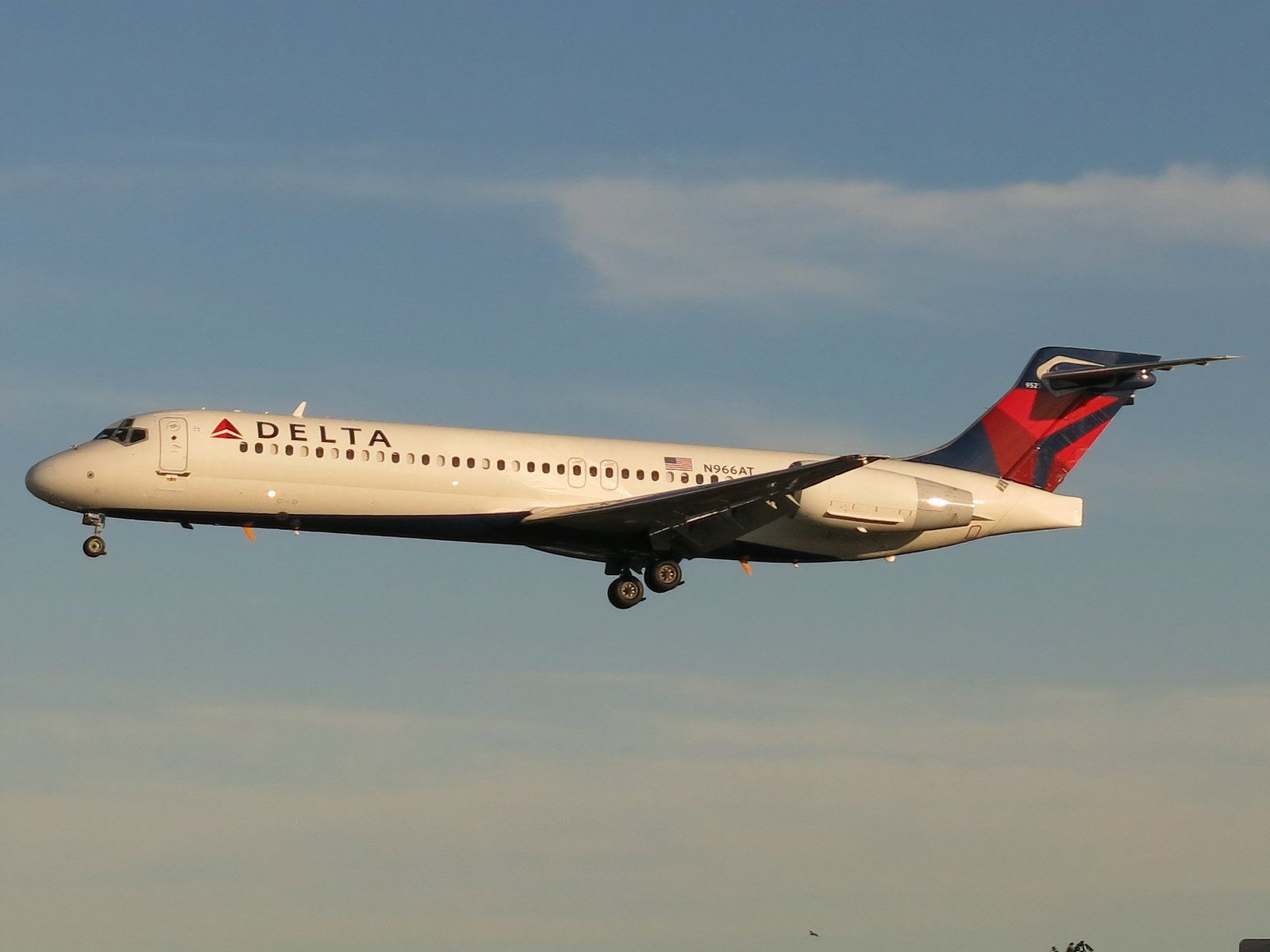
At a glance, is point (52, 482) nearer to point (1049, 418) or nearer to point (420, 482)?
point (420, 482)

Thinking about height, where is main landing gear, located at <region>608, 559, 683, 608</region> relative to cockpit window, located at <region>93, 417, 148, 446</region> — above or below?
below

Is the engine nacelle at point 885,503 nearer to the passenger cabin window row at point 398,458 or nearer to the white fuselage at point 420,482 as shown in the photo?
the white fuselage at point 420,482

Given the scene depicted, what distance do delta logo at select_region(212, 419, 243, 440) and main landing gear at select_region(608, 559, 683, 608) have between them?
856 cm

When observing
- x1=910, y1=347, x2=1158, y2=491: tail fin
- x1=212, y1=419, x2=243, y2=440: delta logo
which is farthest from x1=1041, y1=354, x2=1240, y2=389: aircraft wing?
x1=212, y1=419, x2=243, y2=440: delta logo

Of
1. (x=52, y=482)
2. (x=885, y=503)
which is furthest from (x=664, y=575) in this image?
(x=52, y=482)

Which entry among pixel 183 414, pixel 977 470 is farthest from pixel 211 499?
pixel 977 470

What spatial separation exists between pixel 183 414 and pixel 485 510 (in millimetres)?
5824

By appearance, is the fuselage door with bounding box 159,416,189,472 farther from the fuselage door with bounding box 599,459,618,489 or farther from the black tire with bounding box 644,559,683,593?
the black tire with bounding box 644,559,683,593

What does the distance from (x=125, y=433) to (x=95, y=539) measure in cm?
202

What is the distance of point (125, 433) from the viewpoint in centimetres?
3447

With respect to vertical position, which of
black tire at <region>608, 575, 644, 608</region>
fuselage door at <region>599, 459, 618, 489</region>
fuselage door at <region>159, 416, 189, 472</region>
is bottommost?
black tire at <region>608, 575, 644, 608</region>

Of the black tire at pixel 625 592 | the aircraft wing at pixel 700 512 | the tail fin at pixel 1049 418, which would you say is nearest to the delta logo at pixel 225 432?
the aircraft wing at pixel 700 512

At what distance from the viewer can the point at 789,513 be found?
121 feet

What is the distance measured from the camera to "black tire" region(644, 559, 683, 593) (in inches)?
1481
